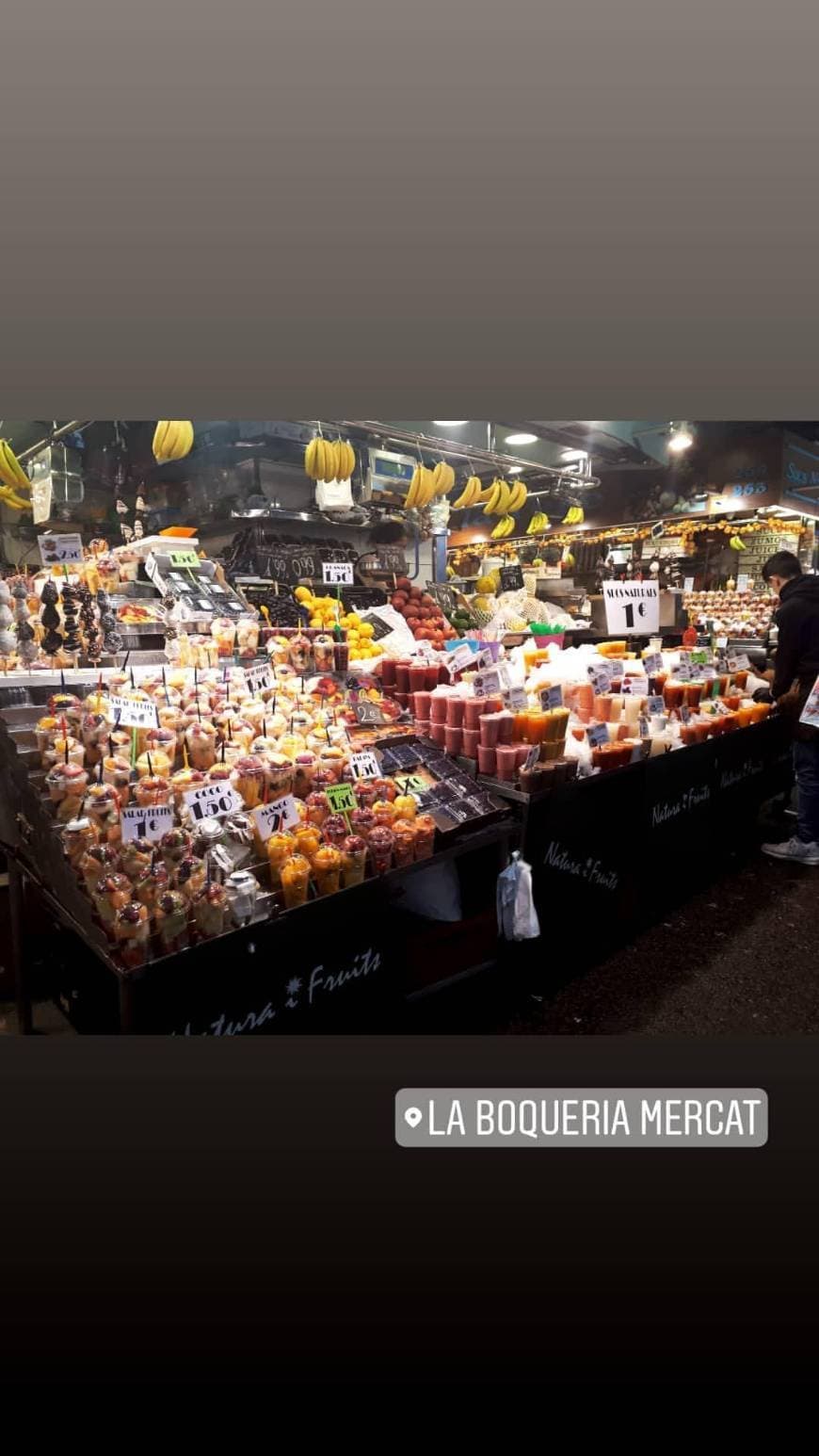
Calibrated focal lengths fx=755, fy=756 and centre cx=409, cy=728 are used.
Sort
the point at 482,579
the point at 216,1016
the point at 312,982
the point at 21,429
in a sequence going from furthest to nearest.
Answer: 1. the point at 21,429
2. the point at 482,579
3. the point at 312,982
4. the point at 216,1016

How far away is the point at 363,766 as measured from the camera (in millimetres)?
2787

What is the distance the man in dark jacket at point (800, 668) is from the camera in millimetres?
4770

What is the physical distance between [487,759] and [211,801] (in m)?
1.41

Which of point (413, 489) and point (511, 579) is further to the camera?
point (511, 579)

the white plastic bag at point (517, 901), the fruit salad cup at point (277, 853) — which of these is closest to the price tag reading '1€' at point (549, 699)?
the white plastic bag at point (517, 901)

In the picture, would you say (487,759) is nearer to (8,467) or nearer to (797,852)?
(797,852)

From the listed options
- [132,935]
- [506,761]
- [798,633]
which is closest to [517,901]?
[506,761]

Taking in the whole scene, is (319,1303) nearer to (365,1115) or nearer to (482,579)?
(365,1115)

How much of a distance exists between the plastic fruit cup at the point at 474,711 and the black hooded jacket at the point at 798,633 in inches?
104

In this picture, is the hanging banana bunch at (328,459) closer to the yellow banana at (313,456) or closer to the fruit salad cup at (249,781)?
the yellow banana at (313,456)

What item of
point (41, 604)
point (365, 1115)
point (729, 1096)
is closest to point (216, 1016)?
point (365, 1115)

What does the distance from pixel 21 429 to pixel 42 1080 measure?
1101cm

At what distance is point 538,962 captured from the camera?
327 cm

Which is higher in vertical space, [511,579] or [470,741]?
[511,579]
